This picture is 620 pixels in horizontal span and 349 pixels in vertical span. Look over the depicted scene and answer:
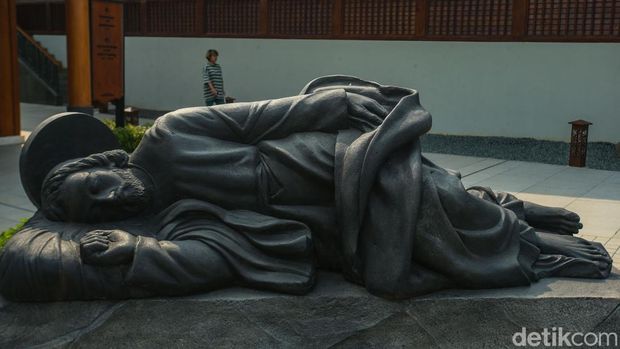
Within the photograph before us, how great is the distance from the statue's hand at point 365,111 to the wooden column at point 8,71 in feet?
25.8

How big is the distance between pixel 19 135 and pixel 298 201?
816cm

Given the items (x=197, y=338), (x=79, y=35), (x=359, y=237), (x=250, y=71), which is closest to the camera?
(x=197, y=338)

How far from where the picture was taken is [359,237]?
10.7 ft

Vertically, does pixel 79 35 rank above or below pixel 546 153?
above

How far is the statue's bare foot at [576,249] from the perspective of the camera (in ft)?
11.4

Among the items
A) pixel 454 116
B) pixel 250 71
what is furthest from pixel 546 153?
pixel 250 71

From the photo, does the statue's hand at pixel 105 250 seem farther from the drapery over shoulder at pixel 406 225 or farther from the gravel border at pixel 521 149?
the gravel border at pixel 521 149

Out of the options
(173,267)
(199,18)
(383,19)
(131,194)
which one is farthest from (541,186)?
(199,18)

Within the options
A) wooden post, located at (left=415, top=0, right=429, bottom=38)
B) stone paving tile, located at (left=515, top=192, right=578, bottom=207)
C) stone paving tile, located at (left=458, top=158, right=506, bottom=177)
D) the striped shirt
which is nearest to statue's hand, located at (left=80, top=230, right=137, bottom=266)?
stone paving tile, located at (left=515, top=192, right=578, bottom=207)

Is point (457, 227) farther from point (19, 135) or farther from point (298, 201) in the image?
point (19, 135)

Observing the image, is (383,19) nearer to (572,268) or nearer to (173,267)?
(572,268)

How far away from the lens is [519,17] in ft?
36.7

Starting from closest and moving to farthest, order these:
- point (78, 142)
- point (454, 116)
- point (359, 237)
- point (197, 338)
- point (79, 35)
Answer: point (197, 338) < point (359, 237) < point (78, 142) < point (79, 35) < point (454, 116)

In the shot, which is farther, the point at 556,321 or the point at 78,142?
the point at 78,142
